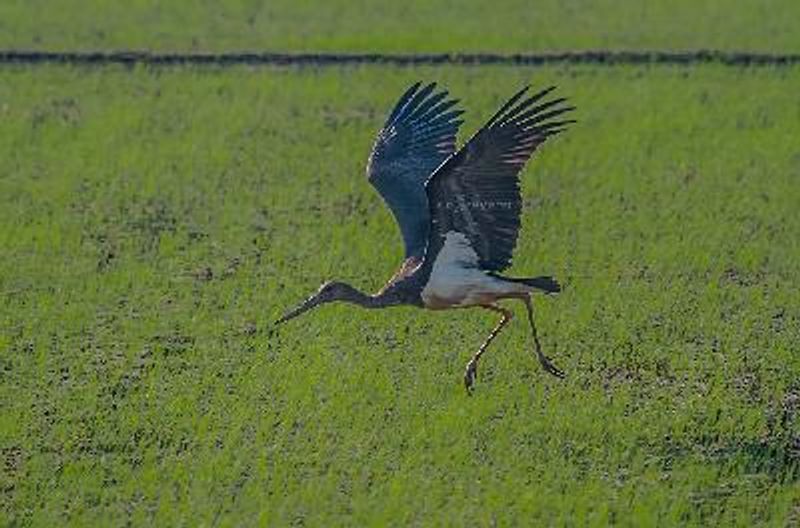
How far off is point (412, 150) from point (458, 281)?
0.88 metres

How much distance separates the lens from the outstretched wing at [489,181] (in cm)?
694

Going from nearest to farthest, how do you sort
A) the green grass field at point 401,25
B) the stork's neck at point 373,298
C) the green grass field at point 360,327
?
the green grass field at point 360,327 → the stork's neck at point 373,298 → the green grass field at point 401,25

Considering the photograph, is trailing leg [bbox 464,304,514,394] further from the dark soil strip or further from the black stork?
the dark soil strip

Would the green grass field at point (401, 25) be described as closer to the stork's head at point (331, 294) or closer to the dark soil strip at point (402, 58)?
the dark soil strip at point (402, 58)

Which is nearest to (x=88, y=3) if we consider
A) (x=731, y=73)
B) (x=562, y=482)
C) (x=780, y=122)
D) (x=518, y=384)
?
(x=731, y=73)

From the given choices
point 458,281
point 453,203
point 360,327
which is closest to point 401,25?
point 360,327

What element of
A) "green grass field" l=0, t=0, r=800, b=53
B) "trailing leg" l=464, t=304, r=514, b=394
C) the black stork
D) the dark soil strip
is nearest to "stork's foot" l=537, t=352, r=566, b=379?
the black stork

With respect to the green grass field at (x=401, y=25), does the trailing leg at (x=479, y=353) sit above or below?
below

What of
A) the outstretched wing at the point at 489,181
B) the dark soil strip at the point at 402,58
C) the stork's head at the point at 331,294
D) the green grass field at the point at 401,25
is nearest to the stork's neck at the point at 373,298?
A: the stork's head at the point at 331,294

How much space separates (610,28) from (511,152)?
9844 millimetres

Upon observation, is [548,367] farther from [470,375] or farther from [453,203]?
[453,203]

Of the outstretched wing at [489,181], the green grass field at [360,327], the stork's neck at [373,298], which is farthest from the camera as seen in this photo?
the stork's neck at [373,298]

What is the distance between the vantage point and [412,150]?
8.15 metres

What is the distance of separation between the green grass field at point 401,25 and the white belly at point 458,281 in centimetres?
809
